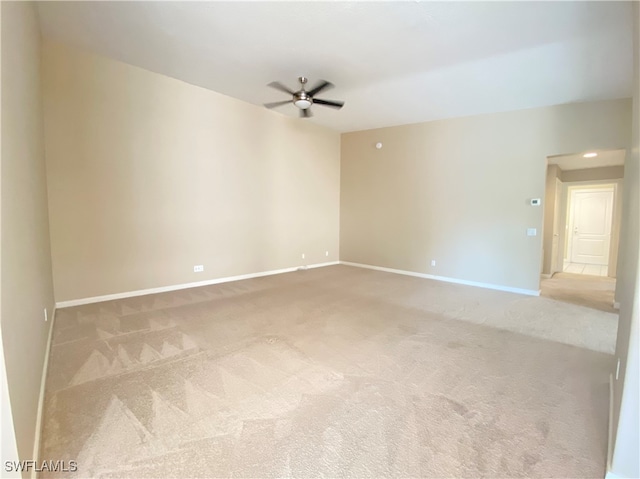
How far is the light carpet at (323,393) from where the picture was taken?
5.35 feet

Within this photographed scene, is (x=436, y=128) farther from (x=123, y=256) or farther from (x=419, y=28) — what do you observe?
(x=123, y=256)

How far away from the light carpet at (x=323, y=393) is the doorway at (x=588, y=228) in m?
6.36

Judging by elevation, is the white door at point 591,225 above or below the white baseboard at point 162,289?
above

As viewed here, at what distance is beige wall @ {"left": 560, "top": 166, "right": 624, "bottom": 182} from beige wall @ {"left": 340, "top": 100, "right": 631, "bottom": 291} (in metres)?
3.87

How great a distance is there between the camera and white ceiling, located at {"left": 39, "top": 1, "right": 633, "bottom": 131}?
288cm

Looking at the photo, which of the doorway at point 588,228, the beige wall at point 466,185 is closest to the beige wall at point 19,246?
the beige wall at point 466,185

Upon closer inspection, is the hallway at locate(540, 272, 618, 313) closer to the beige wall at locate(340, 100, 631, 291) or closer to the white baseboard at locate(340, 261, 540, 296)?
the white baseboard at locate(340, 261, 540, 296)

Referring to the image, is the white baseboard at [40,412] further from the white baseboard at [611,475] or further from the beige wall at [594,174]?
the beige wall at [594,174]

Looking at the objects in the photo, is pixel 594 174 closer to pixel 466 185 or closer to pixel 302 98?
pixel 466 185

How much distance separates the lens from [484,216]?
5.63 m

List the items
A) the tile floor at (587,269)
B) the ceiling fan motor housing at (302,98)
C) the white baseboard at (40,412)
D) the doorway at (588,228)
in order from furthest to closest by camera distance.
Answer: the doorway at (588,228) < the tile floor at (587,269) < the ceiling fan motor housing at (302,98) < the white baseboard at (40,412)

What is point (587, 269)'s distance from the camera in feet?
27.4

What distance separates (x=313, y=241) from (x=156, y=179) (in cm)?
366

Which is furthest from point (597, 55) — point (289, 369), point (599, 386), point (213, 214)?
point (213, 214)
